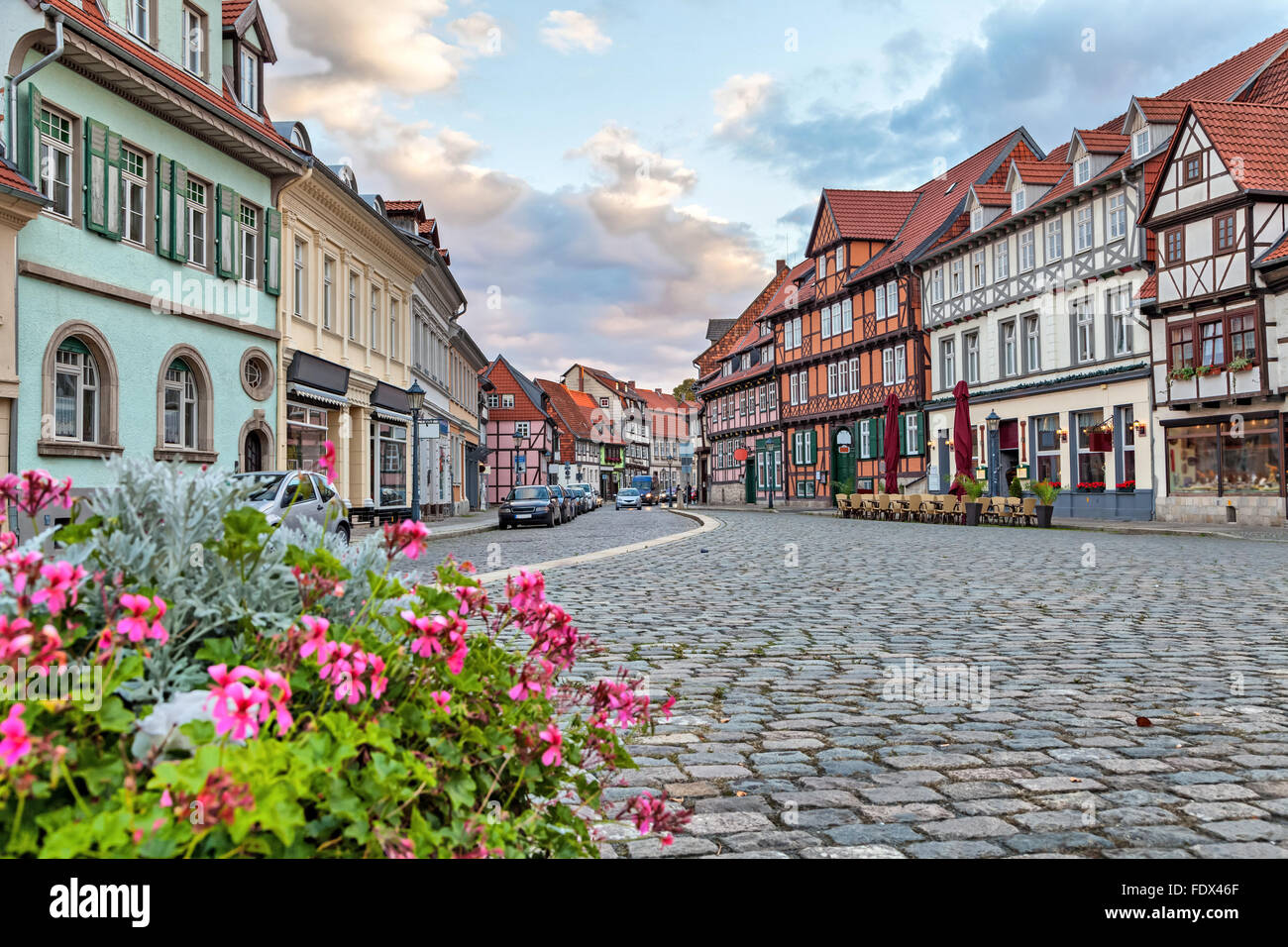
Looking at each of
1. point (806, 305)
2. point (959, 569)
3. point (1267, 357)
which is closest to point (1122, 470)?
point (1267, 357)

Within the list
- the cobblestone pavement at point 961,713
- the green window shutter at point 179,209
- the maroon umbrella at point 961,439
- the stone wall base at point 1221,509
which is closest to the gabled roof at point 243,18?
the green window shutter at point 179,209

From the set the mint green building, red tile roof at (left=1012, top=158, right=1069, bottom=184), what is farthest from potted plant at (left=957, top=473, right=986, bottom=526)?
the mint green building

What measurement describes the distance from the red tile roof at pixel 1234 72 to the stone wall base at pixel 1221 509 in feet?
42.1

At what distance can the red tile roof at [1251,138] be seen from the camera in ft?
85.5

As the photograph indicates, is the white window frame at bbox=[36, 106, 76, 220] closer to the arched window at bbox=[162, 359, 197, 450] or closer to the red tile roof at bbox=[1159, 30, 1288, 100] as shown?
the arched window at bbox=[162, 359, 197, 450]

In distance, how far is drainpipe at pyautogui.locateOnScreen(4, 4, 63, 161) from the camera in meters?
14.5

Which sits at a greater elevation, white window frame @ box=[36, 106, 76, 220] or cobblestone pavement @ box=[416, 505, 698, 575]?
white window frame @ box=[36, 106, 76, 220]

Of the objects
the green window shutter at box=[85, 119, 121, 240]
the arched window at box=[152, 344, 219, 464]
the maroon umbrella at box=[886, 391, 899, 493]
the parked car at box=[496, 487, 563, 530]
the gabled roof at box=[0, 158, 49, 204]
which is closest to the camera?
the gabled roof at box=[0, 158, 49, 204]

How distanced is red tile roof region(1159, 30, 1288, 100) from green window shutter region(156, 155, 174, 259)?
2979 cm

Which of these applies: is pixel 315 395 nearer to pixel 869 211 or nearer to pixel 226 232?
pixel 226 232

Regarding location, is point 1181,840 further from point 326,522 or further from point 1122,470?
point 1122,470

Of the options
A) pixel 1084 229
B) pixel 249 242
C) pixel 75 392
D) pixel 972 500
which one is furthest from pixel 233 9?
pixel 1084 229

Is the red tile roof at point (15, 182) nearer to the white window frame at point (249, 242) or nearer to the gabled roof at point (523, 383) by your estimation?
the white window frame at point (249, 242)
